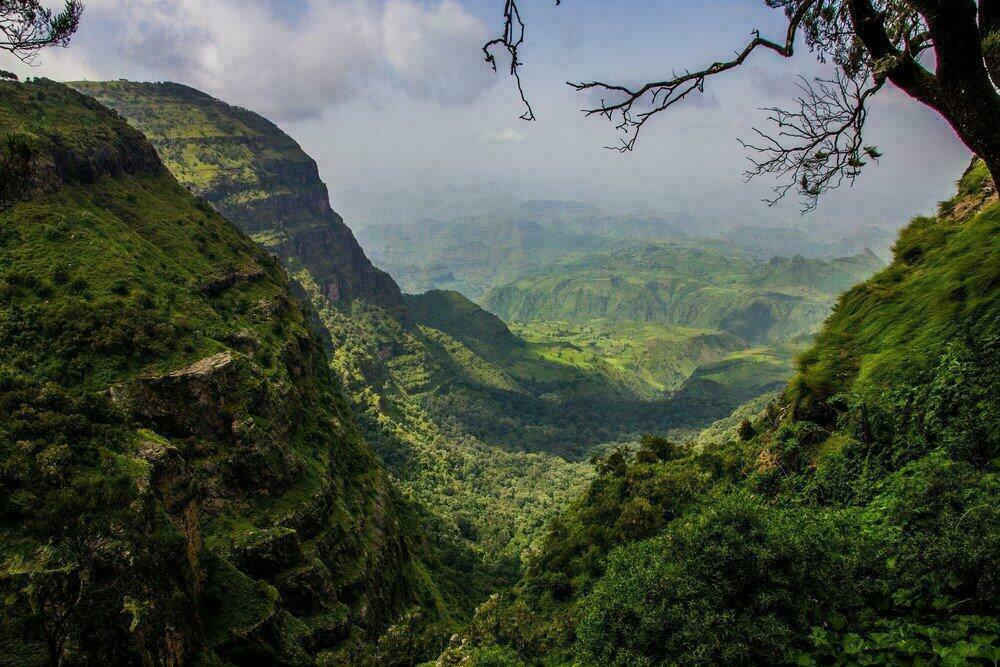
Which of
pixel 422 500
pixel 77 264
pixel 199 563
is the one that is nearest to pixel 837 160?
pixel 199 563

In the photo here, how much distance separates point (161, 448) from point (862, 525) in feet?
83.9

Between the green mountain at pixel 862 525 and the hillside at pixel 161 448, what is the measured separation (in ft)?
33.5

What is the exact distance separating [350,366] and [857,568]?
144 metres

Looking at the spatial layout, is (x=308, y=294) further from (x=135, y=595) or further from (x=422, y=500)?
(x=135, y=595)

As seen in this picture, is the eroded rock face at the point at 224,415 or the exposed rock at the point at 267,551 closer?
the exposed rock at the point at 267,551

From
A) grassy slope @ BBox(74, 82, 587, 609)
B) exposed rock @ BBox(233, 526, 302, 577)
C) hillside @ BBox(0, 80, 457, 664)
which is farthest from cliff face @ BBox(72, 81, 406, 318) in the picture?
exposed rock @ BBox(233, 526, 302, 577)

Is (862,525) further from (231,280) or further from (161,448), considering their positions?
(231,280)

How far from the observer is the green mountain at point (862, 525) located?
25.1ft

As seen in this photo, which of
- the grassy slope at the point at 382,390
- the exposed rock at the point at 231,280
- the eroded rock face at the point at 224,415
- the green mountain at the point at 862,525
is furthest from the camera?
the grassy slope at the point at 382,390

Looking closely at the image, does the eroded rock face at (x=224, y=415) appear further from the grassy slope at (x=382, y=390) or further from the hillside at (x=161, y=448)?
the grassy slope at (x=382, y=390)

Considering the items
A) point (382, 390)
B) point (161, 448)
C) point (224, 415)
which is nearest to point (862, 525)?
point (161, 448)

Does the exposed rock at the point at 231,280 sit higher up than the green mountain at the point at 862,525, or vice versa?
the exposed rock at the point at 231,280

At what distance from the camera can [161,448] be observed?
22.8m

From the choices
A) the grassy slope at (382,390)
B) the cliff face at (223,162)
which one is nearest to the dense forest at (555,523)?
the grassy slope at (382,390)
